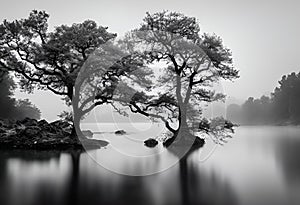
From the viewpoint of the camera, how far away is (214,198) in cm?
595

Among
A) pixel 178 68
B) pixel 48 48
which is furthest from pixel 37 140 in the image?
pixel 178 68

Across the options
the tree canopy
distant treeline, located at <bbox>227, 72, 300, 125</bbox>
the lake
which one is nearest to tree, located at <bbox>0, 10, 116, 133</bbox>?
the tree canopy

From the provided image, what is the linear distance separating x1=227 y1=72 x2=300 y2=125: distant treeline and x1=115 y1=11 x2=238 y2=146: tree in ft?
165

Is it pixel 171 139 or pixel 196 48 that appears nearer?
pixel 196 48

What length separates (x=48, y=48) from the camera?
1692cm

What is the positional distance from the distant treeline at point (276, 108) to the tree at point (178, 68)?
50.2 m

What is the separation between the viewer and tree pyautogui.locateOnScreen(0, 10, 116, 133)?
57.0 feet

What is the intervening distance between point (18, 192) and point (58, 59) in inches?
521

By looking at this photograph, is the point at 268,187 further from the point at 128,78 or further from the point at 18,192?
the point at 128,78

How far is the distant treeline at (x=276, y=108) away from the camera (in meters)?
61.5

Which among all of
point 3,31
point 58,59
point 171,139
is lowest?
point 171,139

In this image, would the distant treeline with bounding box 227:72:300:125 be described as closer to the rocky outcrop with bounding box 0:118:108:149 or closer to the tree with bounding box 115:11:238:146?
the tree with bounding box 115:11:238:146

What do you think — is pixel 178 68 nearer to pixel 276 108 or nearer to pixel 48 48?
pixel 48 48

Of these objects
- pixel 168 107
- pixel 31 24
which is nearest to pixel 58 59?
pixel 31 24
